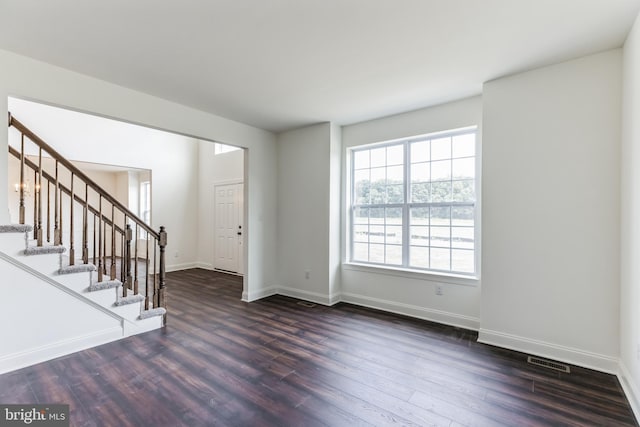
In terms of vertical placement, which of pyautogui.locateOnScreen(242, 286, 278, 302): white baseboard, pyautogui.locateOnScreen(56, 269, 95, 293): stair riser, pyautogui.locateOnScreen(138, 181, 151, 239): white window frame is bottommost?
pyautogui.locateOnScreen(242, 286, 278, 302): white baseboard

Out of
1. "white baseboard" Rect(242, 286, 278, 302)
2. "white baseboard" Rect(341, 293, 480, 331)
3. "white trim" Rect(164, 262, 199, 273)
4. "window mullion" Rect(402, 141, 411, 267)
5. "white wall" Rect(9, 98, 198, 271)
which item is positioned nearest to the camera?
"white baseboard" Rect(341, 293, 480, 331)

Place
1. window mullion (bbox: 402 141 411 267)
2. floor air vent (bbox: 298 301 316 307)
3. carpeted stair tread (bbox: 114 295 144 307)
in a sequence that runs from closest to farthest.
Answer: carpeted stair tread (bbox: 114 295 144 307), window mullion (bbox: 402 141 411 267), floor air vent (bbox: 298 301 316 307)

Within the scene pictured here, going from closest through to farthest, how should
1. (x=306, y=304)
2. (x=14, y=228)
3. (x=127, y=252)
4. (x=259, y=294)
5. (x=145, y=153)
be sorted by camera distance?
(x=14, y=228) < (x=127, y=252) < (x=306, y=304) < (x=259, y=294) < (x=145, y=153)

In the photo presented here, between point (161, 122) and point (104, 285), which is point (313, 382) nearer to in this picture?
point (104, 285)

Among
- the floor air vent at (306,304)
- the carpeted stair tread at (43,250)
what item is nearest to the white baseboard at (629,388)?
the floor air vent at (306,304)

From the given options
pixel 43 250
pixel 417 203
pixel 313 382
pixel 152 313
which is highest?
pixel 417 203

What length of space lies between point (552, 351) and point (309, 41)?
11.0ft

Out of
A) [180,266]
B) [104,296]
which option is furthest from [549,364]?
[180,266]

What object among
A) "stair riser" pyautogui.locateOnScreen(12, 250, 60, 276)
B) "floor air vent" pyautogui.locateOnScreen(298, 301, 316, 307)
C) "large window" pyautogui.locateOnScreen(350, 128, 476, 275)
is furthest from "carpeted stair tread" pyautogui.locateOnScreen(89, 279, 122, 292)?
"large window" pyautogui.locateOnScreen(350, 128, 476, 275)

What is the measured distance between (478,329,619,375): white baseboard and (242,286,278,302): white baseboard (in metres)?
2.99

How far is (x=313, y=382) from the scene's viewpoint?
2301 millimetres

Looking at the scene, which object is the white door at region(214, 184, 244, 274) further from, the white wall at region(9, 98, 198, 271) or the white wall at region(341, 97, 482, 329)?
the white wall at region(341, 97, 482, 329)

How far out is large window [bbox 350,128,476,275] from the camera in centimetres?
348

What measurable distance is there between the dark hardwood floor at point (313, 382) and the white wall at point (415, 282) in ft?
1.00
